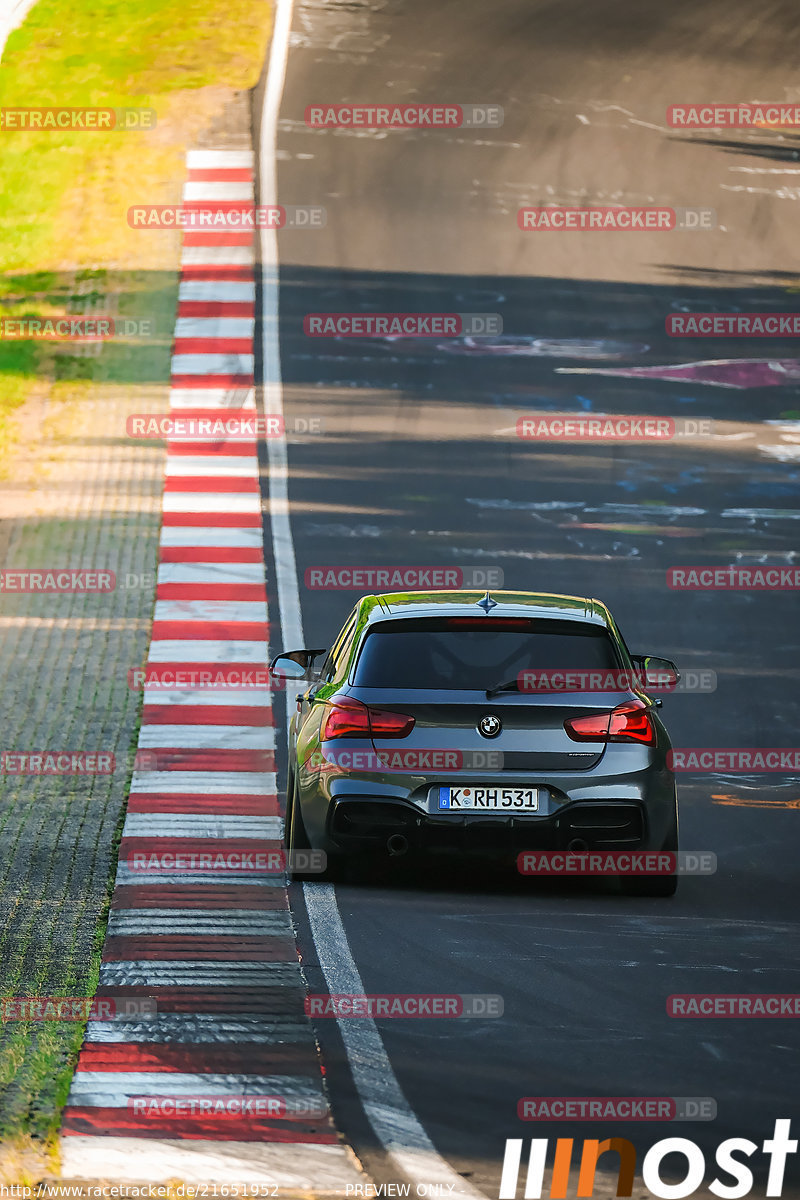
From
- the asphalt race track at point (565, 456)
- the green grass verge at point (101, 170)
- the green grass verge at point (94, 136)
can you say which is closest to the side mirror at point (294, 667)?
the asphalt race track at point (565, 456)

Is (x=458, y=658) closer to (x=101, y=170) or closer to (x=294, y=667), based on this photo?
(x=294, y=667)

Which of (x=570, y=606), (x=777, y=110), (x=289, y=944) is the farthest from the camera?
(x=777, y=110)

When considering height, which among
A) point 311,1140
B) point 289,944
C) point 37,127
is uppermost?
point 311,1140

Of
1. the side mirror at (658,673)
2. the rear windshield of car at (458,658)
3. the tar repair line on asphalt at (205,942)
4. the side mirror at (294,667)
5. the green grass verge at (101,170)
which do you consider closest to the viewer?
the tar repair line on asphalt at (205,942)

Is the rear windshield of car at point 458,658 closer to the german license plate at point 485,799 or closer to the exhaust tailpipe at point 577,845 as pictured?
the german license plate at point 485,799

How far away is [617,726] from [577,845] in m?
0.64

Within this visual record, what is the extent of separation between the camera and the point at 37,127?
3759 cm

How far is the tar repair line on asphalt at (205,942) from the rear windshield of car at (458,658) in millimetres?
1315

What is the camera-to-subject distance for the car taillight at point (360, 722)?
980 cm

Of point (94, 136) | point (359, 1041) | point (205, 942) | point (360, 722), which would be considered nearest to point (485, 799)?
point (360, 722)

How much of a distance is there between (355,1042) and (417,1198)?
5.54 ft

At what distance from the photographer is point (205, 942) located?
8992 mm

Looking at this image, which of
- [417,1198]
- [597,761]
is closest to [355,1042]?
[417,1198]

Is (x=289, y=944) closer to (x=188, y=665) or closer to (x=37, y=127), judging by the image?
(x=188, y=665)
